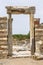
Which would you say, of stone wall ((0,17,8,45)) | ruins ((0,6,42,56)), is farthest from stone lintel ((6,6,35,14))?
stone wall ((0,17,8,45))

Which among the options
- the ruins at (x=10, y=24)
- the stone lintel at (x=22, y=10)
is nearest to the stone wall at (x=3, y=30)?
the ruins at (x=10, y=24)

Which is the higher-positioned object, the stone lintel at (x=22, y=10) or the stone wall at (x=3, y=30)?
the stone lintel at (x=22, y=10)

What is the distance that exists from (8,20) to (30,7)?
2.07 m

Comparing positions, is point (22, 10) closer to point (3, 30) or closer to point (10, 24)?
point (10, 24)

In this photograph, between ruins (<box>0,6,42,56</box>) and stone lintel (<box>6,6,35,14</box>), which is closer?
ruins (<box>0,6,42,56</box>)

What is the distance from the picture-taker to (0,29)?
20.3m

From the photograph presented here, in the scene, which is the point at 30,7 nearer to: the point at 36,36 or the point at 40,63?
the point at 36,36

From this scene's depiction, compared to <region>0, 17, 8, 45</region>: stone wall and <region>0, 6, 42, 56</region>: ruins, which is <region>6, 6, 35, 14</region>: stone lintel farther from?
<region>0, 17, 8, 45</region>: stone wall

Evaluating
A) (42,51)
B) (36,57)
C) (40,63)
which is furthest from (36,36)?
(40,63)

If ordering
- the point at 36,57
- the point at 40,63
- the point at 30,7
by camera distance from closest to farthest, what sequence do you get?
the point at 40,63
the point at 36,57
the point at 30,7

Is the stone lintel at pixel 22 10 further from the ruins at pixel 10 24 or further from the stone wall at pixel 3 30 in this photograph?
the stone wall at pixel 3 30

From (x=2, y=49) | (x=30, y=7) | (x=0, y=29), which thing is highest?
(x=30, y=7)

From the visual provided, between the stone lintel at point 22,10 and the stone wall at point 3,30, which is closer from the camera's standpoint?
the stone wall at point 3,30

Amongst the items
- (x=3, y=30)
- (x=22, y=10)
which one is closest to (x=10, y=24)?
(x=3, y=30)
